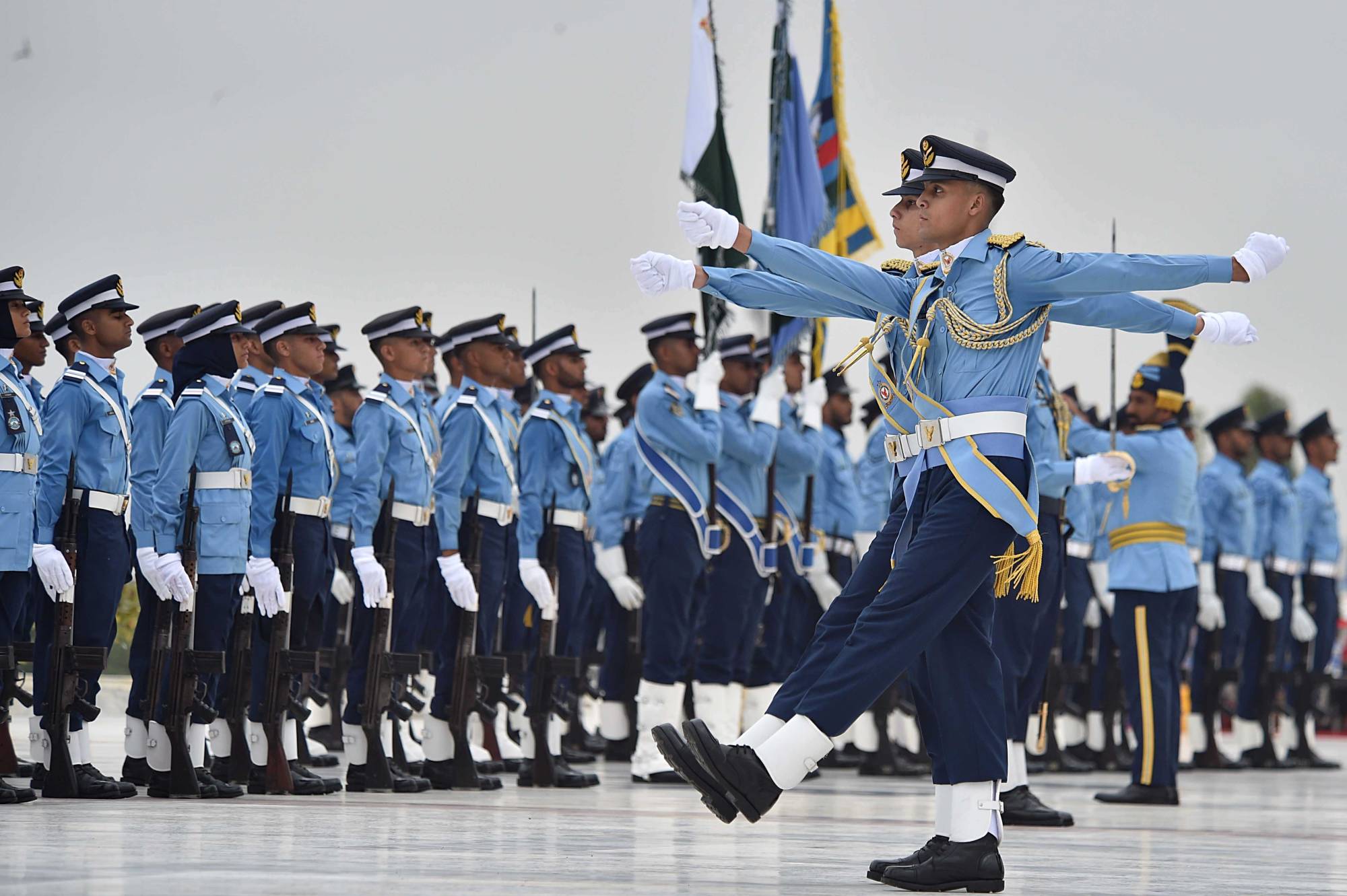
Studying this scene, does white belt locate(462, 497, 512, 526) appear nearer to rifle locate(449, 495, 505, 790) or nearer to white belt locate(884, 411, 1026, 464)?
rifle locate(449, 495, 505, 790)

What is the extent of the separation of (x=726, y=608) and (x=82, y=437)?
3.04 m

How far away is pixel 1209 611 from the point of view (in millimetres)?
11430

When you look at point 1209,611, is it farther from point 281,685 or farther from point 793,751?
point 793,751

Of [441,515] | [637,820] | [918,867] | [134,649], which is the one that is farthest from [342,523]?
[918,867]

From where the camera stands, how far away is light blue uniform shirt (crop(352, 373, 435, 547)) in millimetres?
7473

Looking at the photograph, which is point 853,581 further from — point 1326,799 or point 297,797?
point 1326,799

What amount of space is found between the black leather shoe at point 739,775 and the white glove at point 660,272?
105 cm

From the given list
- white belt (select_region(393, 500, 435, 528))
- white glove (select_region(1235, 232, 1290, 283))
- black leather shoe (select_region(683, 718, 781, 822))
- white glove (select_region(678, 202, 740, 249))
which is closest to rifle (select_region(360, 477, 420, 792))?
white belt (select_region(393, 500, 435, 528))

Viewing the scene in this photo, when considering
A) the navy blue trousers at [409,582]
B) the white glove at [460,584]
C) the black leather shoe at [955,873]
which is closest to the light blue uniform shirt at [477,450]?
the navy blue trousers at [409,582]

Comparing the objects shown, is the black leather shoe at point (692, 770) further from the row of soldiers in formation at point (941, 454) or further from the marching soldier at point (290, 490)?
the marching soldier at point (290, 490)

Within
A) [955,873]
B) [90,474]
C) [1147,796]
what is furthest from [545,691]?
[955,873]

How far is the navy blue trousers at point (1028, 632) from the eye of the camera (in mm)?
6605

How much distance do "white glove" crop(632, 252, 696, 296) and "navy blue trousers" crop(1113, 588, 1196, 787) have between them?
4299 mm

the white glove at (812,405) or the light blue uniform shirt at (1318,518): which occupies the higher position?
the white glove at (812,405)
